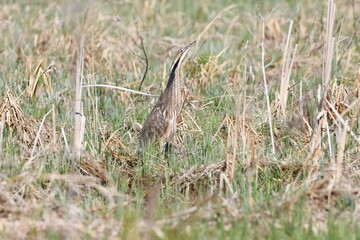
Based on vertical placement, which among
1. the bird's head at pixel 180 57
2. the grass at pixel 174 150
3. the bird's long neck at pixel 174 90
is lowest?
the grass at pixel 174 150

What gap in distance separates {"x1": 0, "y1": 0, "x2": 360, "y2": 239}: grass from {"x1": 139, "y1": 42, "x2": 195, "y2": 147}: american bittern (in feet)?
0.35

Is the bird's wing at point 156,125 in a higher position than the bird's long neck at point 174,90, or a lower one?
lower

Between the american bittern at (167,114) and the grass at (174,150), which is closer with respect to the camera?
the grass at (174,150)

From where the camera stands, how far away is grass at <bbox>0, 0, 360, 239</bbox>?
439 cm

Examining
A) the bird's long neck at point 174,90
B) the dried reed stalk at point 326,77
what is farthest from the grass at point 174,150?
the bird's long neck at point 174,90

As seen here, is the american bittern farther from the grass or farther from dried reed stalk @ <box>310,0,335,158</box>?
dried reed stalk @ <box>310,0,335,158</box>

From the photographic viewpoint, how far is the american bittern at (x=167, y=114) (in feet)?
20.4

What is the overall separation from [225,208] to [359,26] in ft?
18.0

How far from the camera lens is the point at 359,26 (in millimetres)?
9508

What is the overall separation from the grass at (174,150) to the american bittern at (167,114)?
11 cm

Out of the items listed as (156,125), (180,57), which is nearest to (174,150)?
(156,125)

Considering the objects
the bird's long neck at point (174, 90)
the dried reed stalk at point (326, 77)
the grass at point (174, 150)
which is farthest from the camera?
the bird's long neck at point (174, 90)

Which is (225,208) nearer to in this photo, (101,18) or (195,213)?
(195,213)

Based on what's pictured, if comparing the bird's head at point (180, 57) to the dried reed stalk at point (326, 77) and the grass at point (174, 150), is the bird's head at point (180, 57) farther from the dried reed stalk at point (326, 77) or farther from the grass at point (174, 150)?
the dried reed stalk at point (326, 77)
